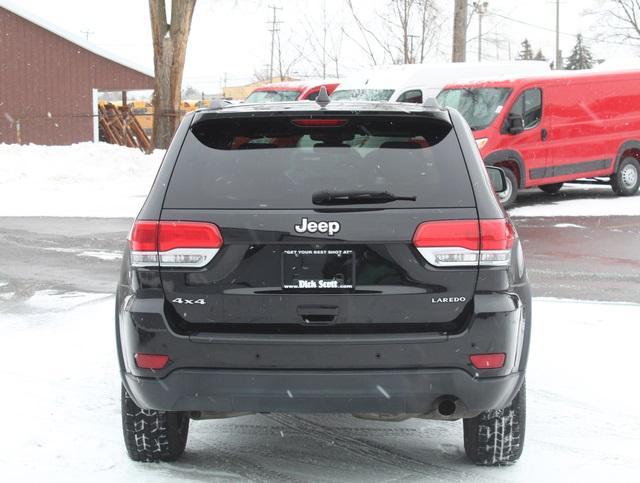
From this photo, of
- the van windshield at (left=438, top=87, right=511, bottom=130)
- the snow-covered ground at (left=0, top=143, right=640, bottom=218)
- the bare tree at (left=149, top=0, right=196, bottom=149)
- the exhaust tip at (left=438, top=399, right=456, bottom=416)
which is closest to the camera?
the exhaust tip at (left=438, top=399, right=456, bottom=416)

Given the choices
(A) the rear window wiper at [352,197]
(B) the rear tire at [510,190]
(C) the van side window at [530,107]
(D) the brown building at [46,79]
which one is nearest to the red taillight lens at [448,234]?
(A) the rear window wiper at [352,197]


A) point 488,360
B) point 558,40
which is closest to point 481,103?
point 488,360

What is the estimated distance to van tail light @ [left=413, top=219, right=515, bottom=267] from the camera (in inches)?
146

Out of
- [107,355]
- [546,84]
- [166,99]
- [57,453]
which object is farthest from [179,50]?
[57,453]

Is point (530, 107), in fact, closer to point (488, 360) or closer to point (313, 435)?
point (313, 435)

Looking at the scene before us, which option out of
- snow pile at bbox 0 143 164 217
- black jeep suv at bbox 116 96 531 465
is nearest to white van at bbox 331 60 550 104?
snow pile at bbox 0 143 164 217

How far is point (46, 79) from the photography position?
33.8m

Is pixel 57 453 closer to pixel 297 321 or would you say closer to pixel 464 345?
pixel 297 321

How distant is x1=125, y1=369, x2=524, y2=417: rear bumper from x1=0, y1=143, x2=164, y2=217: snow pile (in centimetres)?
1285

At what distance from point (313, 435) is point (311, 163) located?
63.8 inches

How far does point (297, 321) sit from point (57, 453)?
158 centimetres

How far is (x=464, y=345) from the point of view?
12.1 ft

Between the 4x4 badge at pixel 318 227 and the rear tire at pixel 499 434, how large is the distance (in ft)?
3.85

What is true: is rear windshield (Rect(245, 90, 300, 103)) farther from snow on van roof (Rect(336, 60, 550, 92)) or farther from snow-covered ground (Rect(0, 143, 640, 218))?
snow-covered ground (Rect(0, 143, 640, 218))
